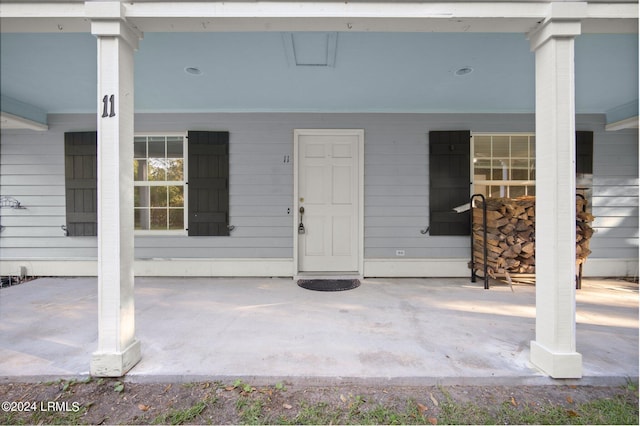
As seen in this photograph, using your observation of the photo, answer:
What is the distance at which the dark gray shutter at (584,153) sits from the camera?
4.29m

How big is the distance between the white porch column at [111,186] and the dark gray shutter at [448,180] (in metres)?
3.77

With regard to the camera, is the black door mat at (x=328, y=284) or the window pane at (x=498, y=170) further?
the window pane at (x=498, y=170)

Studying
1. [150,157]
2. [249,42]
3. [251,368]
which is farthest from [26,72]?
[251,368]

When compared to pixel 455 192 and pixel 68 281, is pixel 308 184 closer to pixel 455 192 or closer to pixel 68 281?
pixel 455 192

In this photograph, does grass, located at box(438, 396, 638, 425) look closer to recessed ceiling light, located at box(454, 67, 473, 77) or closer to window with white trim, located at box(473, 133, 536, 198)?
A: recessed ceiling light, located at box(454, 67, 473, 77)

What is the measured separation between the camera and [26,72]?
306 cm

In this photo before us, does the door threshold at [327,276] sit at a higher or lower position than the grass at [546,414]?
higher

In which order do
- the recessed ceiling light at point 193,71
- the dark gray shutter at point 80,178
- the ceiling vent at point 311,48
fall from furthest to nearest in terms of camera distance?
the dark gray shutter at point 80,178 → the recessed ceiling light at point 193,71 → the ceiling vent at point 311,48

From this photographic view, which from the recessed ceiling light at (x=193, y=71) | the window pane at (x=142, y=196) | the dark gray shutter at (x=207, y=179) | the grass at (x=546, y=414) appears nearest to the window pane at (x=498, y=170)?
the grass at (x=546, y=414)

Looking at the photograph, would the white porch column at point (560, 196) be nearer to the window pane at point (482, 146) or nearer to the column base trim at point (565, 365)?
the column base trim at point (565, 365)

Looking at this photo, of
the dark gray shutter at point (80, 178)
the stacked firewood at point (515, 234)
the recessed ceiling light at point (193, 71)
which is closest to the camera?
the recessed ceiling light at point (193, 71)

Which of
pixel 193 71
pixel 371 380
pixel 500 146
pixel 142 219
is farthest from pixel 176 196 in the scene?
pixel 500 146

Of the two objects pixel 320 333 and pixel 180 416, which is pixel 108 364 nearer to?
pixel 180 416

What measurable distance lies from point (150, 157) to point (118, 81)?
110 inches
